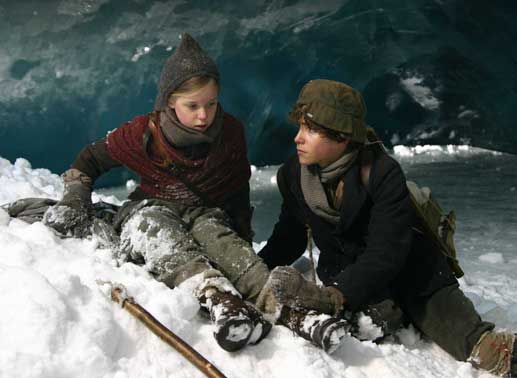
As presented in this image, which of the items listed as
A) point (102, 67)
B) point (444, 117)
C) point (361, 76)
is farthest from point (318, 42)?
point (102, 67)

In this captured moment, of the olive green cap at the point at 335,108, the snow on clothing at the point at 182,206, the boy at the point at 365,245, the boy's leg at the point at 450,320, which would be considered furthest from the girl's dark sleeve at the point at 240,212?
the boy's leg at the point at 450,320

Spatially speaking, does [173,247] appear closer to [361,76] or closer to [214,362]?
[214,362]

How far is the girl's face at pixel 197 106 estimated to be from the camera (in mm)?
1827

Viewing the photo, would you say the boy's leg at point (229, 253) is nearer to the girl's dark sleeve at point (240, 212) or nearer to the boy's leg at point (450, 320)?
the girl's dark sleeve at point (240, 212)

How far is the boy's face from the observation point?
66.2 inches

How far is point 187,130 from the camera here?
1844 millimetres

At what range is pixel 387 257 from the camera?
1.61 m

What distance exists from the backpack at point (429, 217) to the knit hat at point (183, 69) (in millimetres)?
553

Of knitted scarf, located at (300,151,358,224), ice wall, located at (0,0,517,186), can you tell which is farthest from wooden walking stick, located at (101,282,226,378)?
ice wall, located at (0,0,517,186)

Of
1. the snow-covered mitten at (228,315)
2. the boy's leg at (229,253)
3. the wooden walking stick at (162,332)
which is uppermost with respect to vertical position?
the wooden walking stick at (162,332)

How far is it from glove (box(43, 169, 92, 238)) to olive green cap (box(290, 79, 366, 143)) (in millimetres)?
839

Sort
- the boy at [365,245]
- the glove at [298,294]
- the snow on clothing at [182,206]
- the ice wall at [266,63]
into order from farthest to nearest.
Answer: the ice wall at [266,63] → the snow on clothing at [182,206] → the boy at [365,245] → the glove at [298,294]

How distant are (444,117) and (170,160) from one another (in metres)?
7.56

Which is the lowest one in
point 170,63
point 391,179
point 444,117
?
point 444,117
